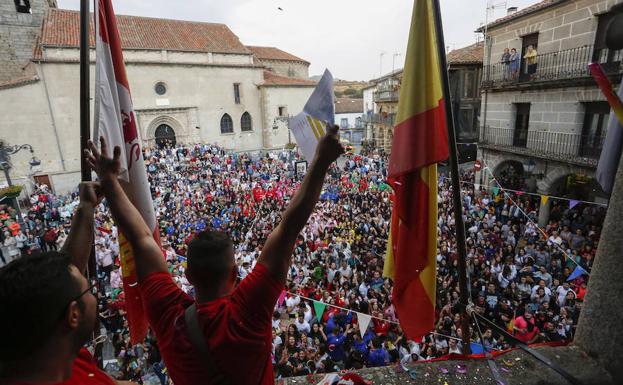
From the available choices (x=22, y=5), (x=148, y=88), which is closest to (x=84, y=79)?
(x=22, y=5)

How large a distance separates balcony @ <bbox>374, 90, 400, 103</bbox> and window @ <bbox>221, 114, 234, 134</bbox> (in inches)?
600

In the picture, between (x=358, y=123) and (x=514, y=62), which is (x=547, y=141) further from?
(x=358, y=123)

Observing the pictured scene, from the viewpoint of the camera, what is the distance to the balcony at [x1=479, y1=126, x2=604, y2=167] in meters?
12.1

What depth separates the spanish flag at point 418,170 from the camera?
2869mm

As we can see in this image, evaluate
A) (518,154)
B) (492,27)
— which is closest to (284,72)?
(492,27)

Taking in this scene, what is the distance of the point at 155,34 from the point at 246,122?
34.7 feet

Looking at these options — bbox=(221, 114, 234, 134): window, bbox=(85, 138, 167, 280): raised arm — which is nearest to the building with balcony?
bbox=(85, 138, 167, 280): raised arm

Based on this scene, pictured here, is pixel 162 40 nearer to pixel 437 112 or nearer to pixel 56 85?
pixel 56 85

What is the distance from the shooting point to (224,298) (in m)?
1.42

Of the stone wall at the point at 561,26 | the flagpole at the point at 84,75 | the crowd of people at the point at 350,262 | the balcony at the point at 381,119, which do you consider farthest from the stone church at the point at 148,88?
the flagpole at the point at 84,75

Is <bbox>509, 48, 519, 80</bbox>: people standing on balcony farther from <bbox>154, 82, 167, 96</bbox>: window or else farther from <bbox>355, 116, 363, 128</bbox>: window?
<bbox>355, 116, 363, 128</bbox>: window

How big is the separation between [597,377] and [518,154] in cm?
1499

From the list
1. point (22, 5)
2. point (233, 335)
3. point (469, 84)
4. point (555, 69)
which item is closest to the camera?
point (233, 335)

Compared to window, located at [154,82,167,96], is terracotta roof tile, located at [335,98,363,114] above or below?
below
